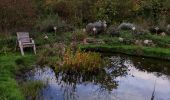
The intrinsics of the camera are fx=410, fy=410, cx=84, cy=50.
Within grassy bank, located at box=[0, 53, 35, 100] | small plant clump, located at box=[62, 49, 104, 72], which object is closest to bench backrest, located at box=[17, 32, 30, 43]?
grassy bank, located at box=[0, 53, 35, 100]

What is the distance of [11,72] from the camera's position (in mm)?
15383

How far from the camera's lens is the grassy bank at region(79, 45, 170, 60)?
19.9 metres

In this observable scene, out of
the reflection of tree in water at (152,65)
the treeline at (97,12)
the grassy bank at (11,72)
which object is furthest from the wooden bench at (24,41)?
the reflection of tree in water at (152,65)

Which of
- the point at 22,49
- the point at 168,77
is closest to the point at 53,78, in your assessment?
the point at 22,49

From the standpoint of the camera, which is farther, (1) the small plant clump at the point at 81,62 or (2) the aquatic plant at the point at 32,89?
(1) the small plant clump at the point at 81,62

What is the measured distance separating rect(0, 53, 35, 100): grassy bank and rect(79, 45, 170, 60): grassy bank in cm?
385

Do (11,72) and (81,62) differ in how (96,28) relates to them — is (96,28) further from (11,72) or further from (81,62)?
(11,72)

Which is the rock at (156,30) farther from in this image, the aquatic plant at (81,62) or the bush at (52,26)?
the aquatic plant at (81,62)

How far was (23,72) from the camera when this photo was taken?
1619 cm

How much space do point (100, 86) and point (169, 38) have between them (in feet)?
26.1

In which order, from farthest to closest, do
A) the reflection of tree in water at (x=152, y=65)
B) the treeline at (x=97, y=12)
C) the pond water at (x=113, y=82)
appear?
the treeline at (x=97, y=12) < the reflection of tree in water at (x=152, y=65) < the pond water at (x=113, y=82)

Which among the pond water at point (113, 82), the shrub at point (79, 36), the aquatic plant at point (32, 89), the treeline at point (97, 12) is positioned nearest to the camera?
the aquatic plant at point (32, 89)

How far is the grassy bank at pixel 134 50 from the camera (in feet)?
65.2

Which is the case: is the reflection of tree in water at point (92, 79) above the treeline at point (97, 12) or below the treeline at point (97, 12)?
below
